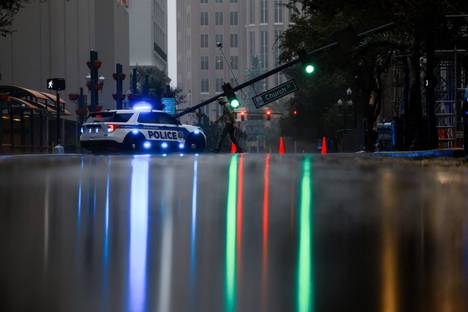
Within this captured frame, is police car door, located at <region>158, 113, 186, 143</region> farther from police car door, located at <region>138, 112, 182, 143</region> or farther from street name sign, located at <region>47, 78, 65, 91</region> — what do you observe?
street name sign, located at <region>47, 78, 65, 91</region>

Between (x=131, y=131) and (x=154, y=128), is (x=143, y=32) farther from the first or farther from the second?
(x=131, y=131)

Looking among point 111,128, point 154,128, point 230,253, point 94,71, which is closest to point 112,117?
point 111,128

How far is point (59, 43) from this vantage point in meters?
73.8

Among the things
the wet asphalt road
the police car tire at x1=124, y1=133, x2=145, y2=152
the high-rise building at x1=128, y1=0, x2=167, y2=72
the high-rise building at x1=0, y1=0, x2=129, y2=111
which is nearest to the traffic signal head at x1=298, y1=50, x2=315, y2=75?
the police car tire at x1=124, y1=133, x2=145, y2=152

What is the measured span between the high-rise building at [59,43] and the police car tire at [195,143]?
89.7ft

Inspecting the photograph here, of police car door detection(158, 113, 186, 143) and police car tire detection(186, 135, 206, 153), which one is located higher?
police car door detection(158, 113, 186, 143)

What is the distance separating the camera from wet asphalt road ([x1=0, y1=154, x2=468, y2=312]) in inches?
144

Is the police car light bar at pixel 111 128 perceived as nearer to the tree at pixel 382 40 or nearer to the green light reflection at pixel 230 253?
the tree at pixel 382 40

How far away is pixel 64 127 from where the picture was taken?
2517 inches

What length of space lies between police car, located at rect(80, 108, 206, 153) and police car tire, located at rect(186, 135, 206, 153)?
61cm

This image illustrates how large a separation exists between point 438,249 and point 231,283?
1.65 meters

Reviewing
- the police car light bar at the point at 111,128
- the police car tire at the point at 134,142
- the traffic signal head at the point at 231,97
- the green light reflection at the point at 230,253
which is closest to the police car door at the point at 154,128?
the police car tire at the point at 134,142

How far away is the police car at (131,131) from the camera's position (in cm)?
3259

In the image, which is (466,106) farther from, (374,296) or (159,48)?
(159,48)
